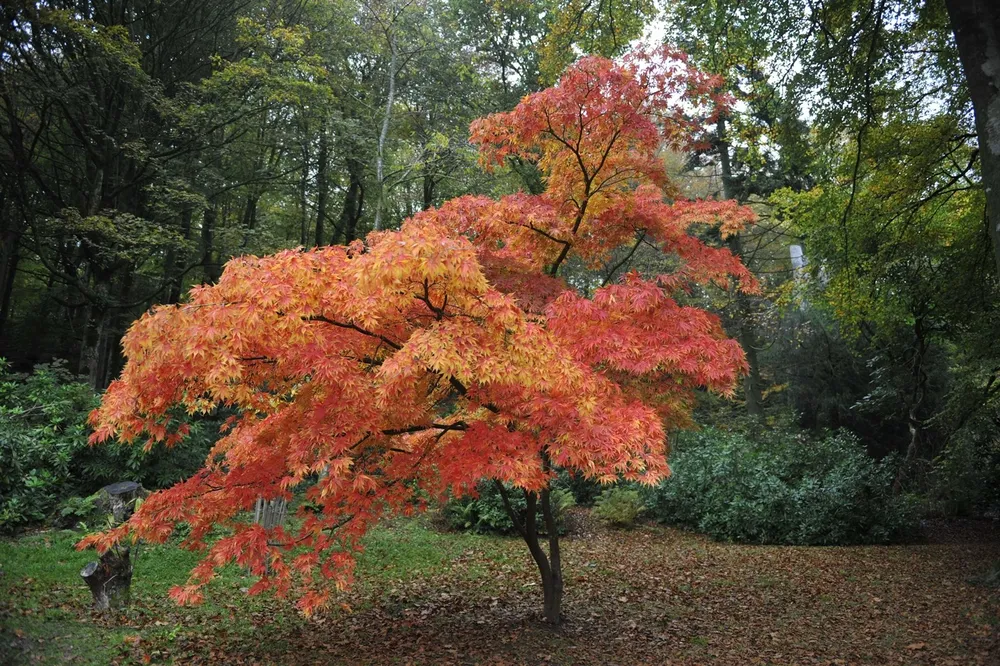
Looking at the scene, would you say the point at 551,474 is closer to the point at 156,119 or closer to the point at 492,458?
the point at 492,458

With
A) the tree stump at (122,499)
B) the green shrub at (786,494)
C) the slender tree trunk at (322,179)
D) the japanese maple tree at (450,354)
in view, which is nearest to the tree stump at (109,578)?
the tree stump at (122,499)

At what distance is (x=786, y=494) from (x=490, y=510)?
4878 mm

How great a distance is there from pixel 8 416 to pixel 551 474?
326 inches

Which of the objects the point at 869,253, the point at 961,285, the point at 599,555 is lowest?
the point at 599,555

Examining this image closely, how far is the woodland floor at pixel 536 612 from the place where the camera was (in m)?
5.35

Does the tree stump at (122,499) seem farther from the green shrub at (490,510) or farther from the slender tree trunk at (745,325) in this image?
the slender tree trunk at (745,325)

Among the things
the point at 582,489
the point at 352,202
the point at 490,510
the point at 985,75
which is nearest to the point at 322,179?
the point at 352,202

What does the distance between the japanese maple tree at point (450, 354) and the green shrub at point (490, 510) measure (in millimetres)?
4450

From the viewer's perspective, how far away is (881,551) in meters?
9.50

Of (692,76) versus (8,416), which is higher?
(692,76)

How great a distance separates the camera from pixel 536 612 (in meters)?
6.49

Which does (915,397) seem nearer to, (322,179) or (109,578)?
(109,578)

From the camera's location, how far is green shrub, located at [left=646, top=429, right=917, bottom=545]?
1028cm

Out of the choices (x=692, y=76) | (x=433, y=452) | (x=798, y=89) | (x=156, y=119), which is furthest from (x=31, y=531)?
(x=798, y=89)
